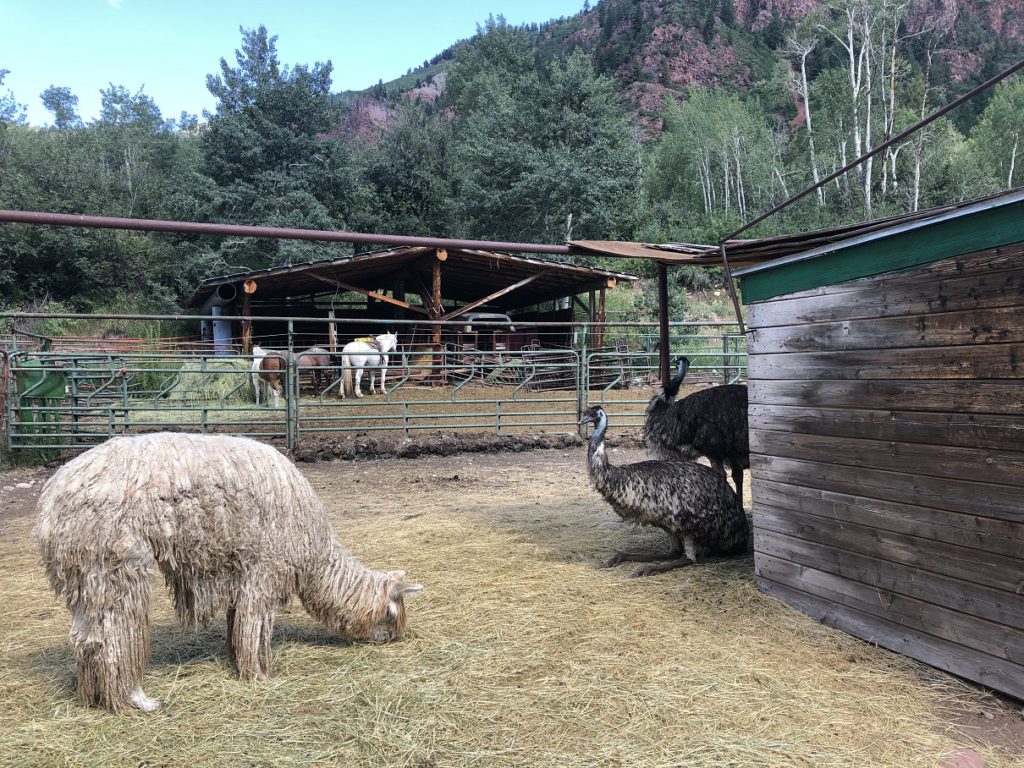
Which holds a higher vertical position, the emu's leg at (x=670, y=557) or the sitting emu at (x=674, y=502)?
the sitting emu at (x=674, y=502)

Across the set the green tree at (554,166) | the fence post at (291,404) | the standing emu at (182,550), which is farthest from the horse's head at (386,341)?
the green tree at (554,166)

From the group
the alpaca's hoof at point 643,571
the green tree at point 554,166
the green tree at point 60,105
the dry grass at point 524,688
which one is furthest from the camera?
the green tree at point 60,105

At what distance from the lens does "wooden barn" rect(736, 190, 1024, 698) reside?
10.3 ft

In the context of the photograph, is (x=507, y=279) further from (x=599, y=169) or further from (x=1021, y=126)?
(x=1021, y=126)

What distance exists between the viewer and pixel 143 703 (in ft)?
10.0

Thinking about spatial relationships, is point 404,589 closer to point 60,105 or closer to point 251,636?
point 251,636

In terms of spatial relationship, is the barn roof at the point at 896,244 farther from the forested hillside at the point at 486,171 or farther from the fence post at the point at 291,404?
the forested hillside at the point at 486,171

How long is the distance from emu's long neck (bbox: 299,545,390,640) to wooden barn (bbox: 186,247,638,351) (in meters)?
11.1

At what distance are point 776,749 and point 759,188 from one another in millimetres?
45662

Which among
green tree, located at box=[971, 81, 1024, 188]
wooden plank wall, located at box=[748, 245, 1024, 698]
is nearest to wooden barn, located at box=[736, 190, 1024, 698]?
wooden plank wall, located at box=[748, 245, 1024, 698]

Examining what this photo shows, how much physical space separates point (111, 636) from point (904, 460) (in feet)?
12.4

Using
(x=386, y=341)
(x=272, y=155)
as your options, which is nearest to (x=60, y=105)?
(x=272, y=155)

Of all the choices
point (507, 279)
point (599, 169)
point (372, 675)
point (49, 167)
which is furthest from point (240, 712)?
point (49, 167)

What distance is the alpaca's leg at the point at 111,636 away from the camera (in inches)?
116
